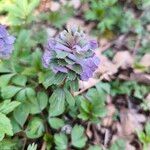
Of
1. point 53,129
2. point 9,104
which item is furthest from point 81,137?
point 9,104

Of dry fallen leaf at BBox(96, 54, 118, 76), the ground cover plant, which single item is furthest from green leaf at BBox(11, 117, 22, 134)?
dry fallen leaf at BBox(96, 54, 118, 76)

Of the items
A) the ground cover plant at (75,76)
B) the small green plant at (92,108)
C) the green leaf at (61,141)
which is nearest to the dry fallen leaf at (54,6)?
the ground cover plant at (75,76)

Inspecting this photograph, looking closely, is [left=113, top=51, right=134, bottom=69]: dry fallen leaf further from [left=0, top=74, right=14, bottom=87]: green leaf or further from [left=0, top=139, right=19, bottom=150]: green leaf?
[left=0, top=139, right=19, bottom=150]: green leaf

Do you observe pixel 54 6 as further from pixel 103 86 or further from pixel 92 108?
pixel 92 108

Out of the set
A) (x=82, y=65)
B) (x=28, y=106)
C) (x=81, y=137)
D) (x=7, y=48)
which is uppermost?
(x=7, y=48)

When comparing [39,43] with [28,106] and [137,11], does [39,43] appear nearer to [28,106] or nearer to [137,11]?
[28,106]

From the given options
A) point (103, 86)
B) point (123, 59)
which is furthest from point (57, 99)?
point (123, 59)

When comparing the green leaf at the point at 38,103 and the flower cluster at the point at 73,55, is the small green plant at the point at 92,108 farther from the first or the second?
the flower cluster at the point at 73,55
